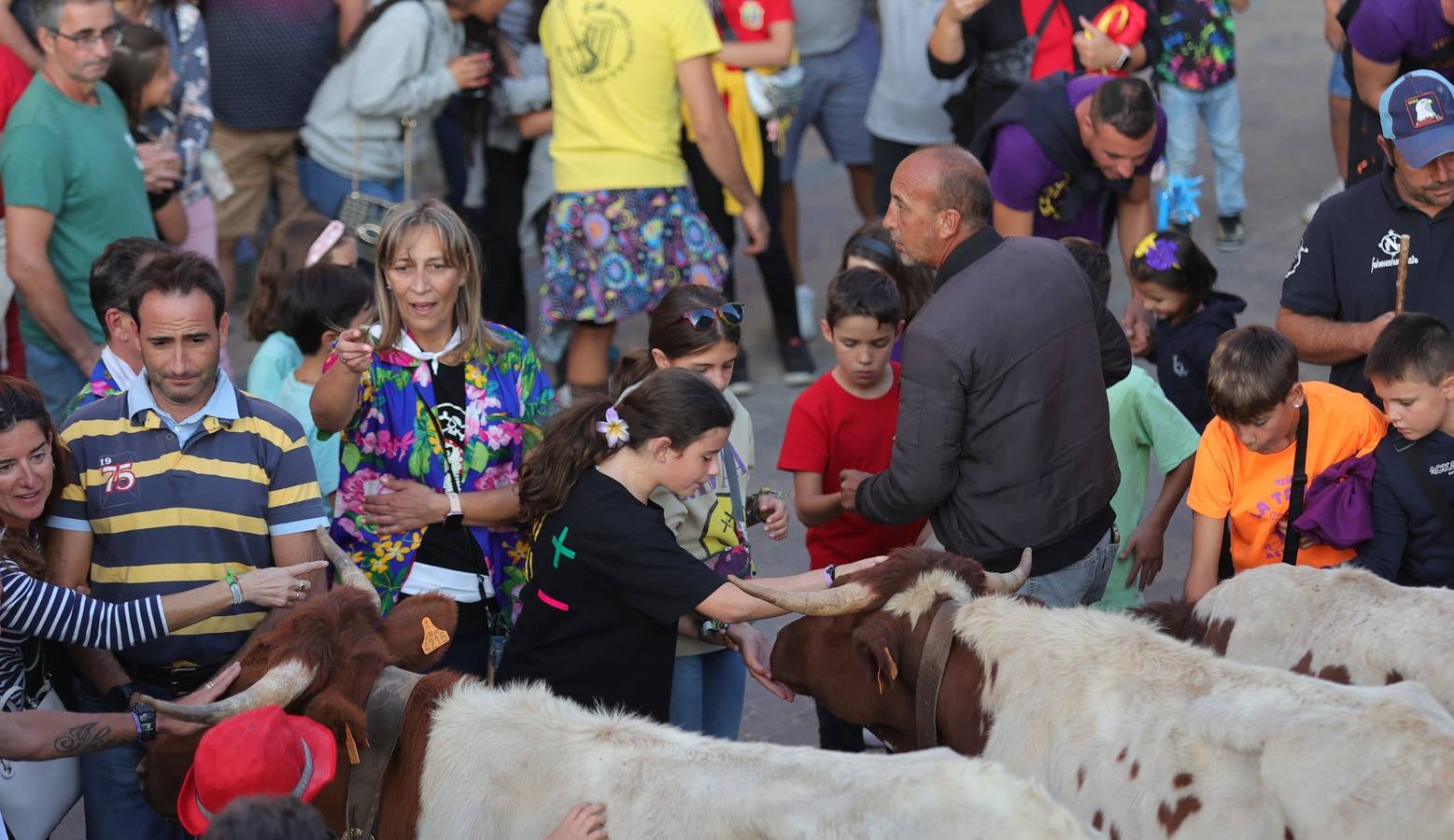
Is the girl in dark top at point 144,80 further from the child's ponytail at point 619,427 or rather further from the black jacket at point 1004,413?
the black jacket at point 1004,413

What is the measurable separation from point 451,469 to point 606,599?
0.85 metres

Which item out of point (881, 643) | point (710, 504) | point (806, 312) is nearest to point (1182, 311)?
point (710, 504)

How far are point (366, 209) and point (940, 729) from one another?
3.95 meters

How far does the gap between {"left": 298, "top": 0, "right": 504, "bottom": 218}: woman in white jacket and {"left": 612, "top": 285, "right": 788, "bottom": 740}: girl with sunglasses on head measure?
3.42 m

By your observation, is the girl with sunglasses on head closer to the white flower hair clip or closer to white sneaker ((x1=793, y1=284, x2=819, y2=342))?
the white flower hair clip

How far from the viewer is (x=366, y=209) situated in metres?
7.04

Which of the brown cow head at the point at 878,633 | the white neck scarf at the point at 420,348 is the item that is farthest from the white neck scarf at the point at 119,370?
the brown cow head at the point at 878,633

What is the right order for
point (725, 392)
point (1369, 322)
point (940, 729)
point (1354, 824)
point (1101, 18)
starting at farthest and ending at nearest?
point (1101, 18), point (1369, 322), point (725, 392), point (940, 729), point (1354, 824)

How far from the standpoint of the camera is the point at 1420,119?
17.3 ft

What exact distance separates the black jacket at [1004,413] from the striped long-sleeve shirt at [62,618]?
6.88 ft

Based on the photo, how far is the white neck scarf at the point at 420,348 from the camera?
4.86 meters

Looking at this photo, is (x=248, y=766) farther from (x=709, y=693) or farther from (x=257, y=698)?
(x=709, y=693)

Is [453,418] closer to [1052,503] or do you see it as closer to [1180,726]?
[1052,503]

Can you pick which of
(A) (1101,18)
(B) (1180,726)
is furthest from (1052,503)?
(A) (1101,18)
